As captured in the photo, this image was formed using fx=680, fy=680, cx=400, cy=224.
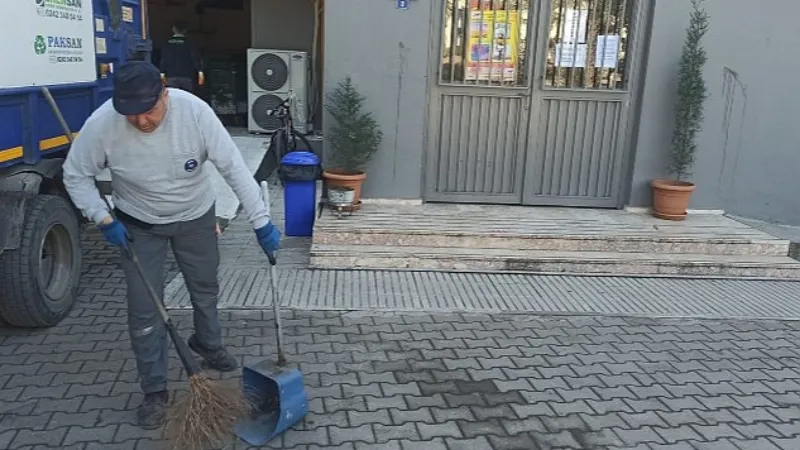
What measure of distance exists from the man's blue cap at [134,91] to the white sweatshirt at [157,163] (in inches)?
6.7

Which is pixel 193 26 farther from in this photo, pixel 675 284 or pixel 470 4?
pixel 675 284

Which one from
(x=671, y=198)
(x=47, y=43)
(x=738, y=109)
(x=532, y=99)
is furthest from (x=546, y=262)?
(x=47, y=43)

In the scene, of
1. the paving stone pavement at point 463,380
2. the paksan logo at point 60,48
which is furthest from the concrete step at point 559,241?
the paksan logo at point 60,48

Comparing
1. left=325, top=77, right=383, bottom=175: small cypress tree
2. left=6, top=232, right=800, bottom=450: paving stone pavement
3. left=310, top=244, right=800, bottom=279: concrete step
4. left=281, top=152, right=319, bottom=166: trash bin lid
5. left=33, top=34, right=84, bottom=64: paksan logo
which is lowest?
left=6, top=232, right=800, bottom=450: paving stone pavement

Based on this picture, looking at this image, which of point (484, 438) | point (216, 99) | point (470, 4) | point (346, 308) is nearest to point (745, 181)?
point (470, 4)

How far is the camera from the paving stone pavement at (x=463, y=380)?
10.9 feet

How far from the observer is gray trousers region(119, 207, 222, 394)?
328 centimetres

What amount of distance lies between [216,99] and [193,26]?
174 inches

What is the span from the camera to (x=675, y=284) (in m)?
5.68

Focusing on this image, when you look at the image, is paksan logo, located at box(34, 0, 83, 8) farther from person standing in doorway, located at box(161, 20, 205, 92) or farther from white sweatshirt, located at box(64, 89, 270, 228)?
person standing in doorway, located at box(161, 20, 205, 92)

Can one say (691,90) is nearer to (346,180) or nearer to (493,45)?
(493,45)

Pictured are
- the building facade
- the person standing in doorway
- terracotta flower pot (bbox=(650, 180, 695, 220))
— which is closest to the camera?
the building facade

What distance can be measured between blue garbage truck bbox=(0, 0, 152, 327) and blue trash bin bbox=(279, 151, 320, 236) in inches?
66.1

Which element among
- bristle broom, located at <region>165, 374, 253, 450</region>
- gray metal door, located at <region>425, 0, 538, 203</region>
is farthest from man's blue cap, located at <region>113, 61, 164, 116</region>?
gray metal door, located at <region>425, 0, 538, 203</region>
